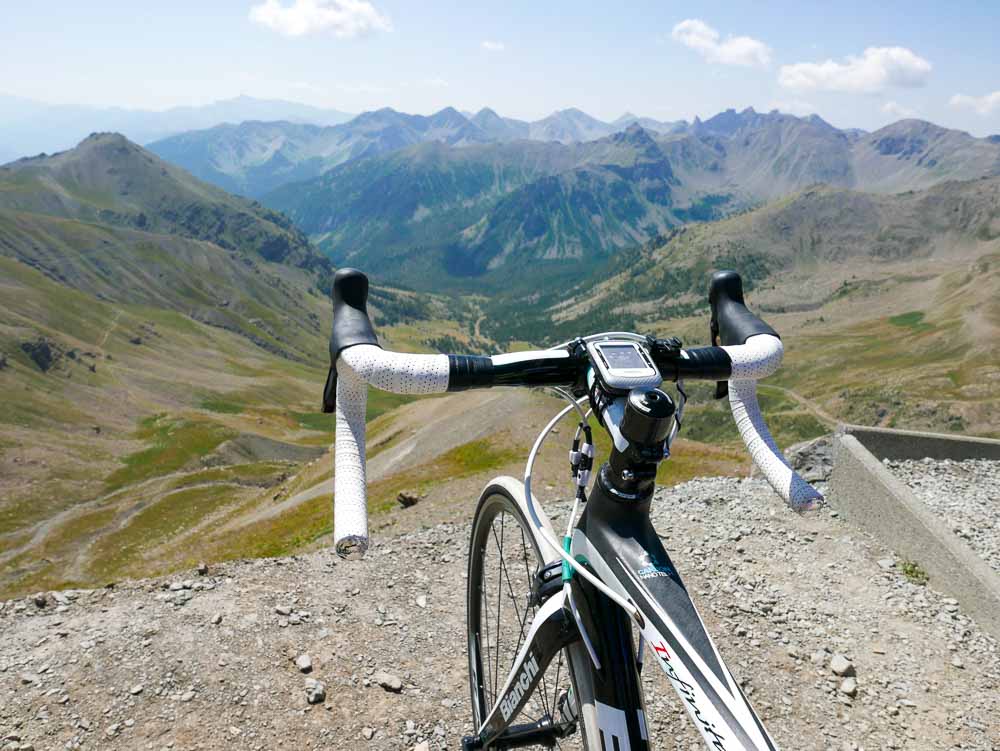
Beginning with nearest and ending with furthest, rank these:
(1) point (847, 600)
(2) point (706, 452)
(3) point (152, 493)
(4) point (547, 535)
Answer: (4) point (547, 535), (1) point (847, 600), (2) point (706, 452), (3) point (152, 493)

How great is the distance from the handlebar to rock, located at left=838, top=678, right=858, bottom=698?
7244 mm

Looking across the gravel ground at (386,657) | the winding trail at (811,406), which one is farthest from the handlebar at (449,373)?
the winding trail at (811,406)

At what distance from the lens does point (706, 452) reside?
3694 cm

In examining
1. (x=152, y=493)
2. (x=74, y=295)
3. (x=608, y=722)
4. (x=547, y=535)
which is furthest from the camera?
(x=74, y=295)

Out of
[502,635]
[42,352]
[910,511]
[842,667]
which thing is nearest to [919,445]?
[910,511]

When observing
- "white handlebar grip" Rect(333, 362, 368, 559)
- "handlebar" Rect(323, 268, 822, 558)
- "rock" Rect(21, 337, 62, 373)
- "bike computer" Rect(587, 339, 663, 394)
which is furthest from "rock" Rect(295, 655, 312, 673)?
"rock" Rect(21, 337, 62, 373)

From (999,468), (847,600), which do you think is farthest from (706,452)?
(847,600)

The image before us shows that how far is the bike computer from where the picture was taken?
343 cm

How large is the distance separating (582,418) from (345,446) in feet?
5.12

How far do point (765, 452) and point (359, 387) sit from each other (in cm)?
283

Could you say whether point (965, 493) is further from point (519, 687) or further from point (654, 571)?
point (654, 571)

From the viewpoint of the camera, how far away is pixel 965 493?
1579cm

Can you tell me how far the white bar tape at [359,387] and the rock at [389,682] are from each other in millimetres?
6475

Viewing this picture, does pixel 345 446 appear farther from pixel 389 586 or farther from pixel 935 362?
Result: pixel 935 362
